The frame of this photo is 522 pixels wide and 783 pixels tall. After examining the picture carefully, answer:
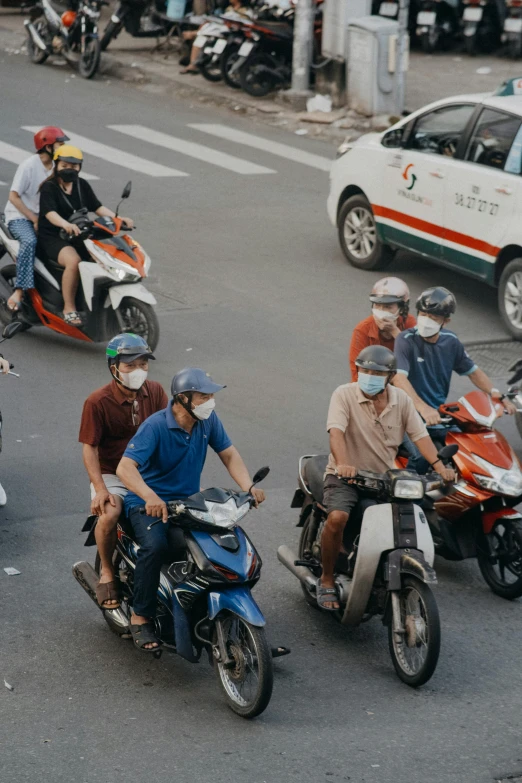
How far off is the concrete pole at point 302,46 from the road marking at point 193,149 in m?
2.85

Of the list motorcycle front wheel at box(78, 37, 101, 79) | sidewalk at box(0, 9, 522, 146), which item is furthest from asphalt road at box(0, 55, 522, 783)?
motorcycle front wheel at box(78, 37, 101, 79)

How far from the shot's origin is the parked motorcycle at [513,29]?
78.0 ft

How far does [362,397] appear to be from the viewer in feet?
21.8

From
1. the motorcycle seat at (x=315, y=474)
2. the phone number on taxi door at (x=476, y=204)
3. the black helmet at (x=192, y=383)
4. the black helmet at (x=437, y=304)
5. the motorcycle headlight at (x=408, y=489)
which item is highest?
the black helmet at (x=192, y=383)

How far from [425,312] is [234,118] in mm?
13424

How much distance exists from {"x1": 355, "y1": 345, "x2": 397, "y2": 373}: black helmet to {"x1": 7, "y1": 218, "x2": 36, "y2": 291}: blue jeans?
16.1ft

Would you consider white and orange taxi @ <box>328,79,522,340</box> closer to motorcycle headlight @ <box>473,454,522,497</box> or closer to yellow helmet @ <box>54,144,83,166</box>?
yellow helmet @ <box>54,144,83,166</box>

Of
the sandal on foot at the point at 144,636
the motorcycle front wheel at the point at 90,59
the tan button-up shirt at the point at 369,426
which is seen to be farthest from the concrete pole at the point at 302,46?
the sandal on foot at the point at 144,636

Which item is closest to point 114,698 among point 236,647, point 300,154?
point 236,647

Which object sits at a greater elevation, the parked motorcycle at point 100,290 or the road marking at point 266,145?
the parked motorcycle at point 100,290

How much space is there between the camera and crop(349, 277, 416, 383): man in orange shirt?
25.4ft

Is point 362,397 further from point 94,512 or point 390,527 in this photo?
Result: point 94,512

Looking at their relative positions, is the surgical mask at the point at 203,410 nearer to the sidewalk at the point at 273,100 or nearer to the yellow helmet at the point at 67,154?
the yellow helmet at the point at 67,154

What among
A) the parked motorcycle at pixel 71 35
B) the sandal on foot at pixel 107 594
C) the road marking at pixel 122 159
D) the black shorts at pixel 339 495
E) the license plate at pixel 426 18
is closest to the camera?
the sandal on foot at pixel 107 594
